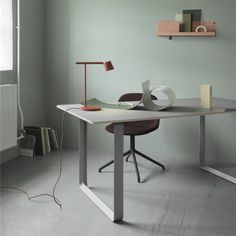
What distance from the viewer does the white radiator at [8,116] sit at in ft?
12.4

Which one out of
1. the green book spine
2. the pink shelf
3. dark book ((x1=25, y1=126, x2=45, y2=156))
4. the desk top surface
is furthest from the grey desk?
dark book ((x1=25, y1=126, x2=45, y2=156))

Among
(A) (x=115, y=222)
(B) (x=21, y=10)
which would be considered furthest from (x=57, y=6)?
(A) (x=115, y=222)

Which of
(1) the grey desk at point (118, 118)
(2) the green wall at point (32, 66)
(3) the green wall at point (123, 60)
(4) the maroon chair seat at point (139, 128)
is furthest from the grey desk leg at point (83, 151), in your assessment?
(3) the green wall at point (123, 60)

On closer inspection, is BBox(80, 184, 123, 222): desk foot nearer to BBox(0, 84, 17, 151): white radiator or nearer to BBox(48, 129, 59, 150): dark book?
BBox(0, 84, 17, 151): white radiator

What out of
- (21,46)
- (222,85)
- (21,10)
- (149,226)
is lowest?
(149,226)

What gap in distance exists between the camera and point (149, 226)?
261 centimetres

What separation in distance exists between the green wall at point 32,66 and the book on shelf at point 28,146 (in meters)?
0.09

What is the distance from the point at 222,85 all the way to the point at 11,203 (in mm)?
2542

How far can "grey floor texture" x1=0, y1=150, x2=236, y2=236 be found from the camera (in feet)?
8.38

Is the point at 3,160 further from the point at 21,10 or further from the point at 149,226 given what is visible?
the point at 149,226

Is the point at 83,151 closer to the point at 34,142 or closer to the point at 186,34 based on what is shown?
the point at 34,142

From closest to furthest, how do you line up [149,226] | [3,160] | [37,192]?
1. [149,226]
2. [37,192]
3. [3,160]

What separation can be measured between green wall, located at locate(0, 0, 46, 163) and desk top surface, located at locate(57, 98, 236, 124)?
1377 millimetres

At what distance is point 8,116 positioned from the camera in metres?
3.90
